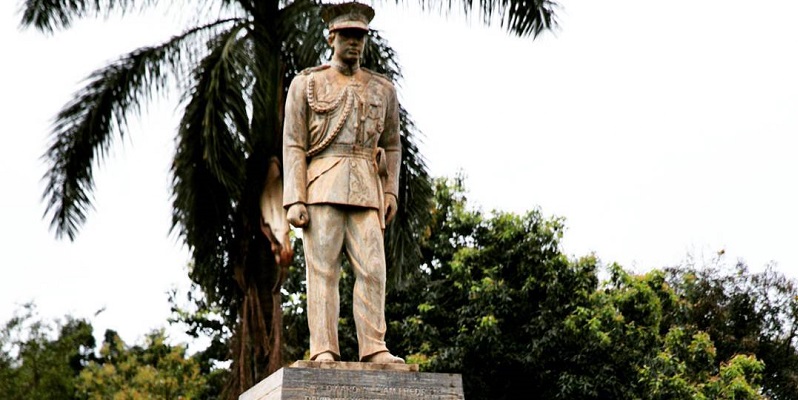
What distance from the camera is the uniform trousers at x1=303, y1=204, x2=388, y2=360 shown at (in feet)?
33.2

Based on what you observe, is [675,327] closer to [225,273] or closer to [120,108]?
[225,273]

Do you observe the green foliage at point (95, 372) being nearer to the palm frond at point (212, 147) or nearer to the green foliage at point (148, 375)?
the green foliage at point (148, 375)

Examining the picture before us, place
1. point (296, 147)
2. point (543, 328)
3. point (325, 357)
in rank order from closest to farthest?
point (325, 357) → point (296, 147) → point (543, 328)

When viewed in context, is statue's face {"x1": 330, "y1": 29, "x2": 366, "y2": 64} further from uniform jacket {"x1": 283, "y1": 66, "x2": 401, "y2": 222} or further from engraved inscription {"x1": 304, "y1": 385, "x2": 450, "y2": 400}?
engraved inscription {"x1": 304, "y1": 385, "x2": 450, "y2": 400}

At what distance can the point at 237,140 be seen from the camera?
17.1 m

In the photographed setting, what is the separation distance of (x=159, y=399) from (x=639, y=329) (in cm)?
895

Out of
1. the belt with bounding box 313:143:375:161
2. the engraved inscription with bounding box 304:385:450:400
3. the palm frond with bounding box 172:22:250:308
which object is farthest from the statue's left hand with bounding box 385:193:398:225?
the palm frond with bounding box 172:22:250:308

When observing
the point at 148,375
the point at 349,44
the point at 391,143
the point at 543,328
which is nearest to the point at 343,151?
the point at 391,143

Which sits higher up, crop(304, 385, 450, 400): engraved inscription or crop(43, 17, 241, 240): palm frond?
crop(43, 17, 241, 240): palm frond

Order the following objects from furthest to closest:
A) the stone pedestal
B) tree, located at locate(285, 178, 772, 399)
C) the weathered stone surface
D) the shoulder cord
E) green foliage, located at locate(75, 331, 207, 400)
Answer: green foliage, located at locate(75, 331, 207, 400), tree, located at locate(285, 178, 772, 399), the shoulder cord, the weathered stone surface, the stone pedestal

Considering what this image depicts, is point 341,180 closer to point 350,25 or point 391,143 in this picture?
point 391,143

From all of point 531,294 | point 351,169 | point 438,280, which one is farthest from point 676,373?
point 351,169

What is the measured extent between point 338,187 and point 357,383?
1.39m

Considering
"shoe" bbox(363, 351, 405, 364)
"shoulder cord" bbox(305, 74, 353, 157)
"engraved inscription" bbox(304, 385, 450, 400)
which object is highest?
"shoulder cord" bbox(305, 74, 353, 157)
